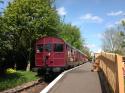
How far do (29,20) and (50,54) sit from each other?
286 inches

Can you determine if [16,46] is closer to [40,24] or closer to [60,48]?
[40,24]

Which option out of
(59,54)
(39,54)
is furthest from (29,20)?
(59,54)

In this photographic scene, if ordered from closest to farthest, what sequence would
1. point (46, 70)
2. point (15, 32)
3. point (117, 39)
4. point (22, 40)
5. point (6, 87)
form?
point (6, 87), point (46, 70), point (15, 32), point (22, 40), point (117, 39)

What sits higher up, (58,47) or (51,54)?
(58,47)

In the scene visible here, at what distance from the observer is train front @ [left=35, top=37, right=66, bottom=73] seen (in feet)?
97.1

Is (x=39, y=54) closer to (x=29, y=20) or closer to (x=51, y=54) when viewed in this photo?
(x=51, y=54)

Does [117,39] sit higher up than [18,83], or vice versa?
[117,39]

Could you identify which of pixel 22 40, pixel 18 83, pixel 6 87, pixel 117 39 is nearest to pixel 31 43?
pixel 22 40

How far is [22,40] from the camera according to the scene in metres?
37.8

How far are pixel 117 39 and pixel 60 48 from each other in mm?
89373

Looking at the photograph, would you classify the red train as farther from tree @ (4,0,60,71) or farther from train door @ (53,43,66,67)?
tree @ (4,0,60,71)

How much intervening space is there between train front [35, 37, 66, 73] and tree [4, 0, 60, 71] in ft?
17.7

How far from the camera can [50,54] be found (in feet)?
98.2

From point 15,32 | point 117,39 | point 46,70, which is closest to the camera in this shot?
point 46,70
